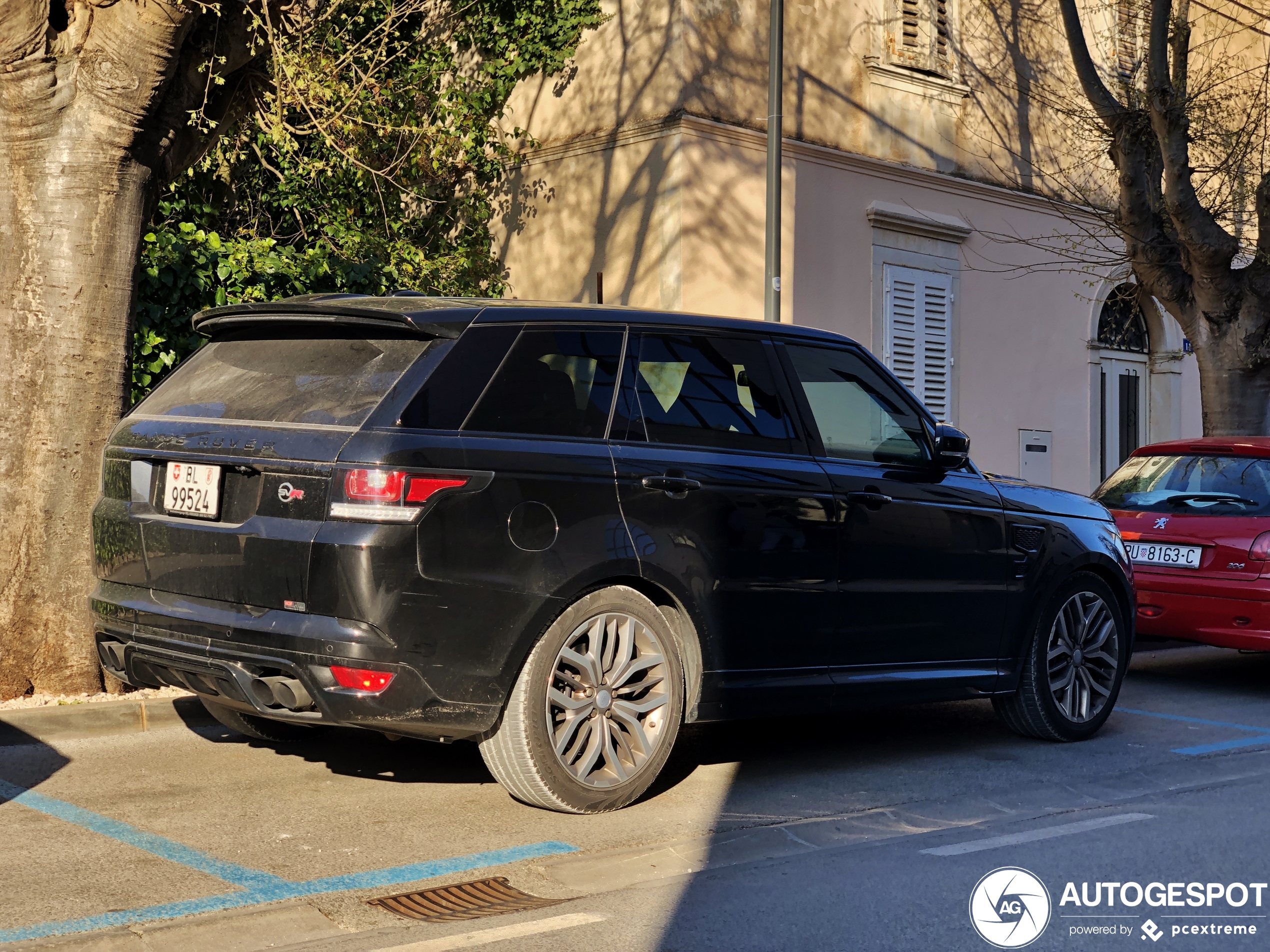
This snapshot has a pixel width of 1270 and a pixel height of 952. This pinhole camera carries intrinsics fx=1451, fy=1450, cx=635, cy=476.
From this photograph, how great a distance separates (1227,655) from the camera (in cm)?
1077

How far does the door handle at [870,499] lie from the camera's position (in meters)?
6.10

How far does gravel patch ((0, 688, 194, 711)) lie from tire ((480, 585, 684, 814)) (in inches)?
96.3

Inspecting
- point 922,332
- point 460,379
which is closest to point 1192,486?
point 460,379

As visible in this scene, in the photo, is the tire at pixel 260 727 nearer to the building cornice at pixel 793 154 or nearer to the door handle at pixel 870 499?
the door handle at pixel 870 499

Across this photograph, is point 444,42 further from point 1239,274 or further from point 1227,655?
point 1227,655

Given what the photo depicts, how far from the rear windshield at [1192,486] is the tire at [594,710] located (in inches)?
194

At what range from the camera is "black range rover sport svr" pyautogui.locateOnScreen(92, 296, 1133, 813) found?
4.79 m

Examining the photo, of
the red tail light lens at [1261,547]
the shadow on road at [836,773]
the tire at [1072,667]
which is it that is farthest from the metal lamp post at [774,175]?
the tire at [1072,667]

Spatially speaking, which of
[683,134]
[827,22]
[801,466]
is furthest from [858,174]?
[801,466]

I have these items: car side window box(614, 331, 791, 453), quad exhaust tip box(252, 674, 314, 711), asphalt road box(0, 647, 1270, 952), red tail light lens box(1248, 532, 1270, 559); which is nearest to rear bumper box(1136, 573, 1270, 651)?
red tail light lens box(1248, 532, 1270, 559)

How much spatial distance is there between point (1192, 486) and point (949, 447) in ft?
11.5

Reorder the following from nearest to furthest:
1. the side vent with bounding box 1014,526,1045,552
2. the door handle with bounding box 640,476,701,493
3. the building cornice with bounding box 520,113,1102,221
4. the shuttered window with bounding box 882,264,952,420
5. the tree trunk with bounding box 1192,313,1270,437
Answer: the door handle with bounding box 640,476,701,493 < the side vent with bounding box 1014,526,1045,552 < the tree trunk with bounding box 1192,313,1270,437 < the building cornice with bounding box 520,113,1102,221 < the shuttered window with bounding box 882,264,952,420

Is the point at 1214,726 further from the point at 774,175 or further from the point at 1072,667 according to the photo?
the point at 774,175

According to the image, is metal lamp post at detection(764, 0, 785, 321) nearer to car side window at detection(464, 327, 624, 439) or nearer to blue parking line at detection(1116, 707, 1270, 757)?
blue parking line at detection(1116, 707, 1270, 757)
